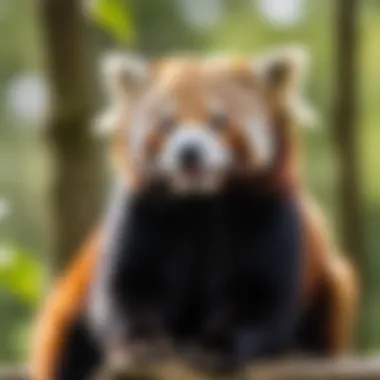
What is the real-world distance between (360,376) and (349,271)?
160 mm

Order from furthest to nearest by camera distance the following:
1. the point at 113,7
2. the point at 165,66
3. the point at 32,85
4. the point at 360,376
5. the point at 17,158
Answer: the point at 17,158
the point at 32,85
the point at 165,66
the point at 360,376
the point at 113,7

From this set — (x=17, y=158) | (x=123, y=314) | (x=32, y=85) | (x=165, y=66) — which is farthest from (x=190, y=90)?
(x=17, y=158)

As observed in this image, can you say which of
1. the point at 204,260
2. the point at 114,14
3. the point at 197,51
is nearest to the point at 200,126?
the point at 204,260

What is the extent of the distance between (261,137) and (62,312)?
9.7 inches

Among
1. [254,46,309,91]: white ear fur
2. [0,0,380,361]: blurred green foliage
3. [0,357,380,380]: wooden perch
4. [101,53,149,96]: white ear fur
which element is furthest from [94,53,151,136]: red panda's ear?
[0,0,380,361]: blurred green foliage

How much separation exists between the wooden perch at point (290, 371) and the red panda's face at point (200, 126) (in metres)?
0.15

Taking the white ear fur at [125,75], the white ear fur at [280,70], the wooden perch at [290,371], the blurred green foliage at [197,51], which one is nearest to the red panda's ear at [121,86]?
the white ear fur at [125,75]

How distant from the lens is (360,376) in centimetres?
104

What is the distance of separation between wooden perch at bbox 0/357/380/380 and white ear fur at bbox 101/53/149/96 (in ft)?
0.80

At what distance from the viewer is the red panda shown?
108 centimetres

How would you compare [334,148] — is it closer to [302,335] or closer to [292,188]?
[292,188]

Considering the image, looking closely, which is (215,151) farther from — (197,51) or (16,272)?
(197,51)

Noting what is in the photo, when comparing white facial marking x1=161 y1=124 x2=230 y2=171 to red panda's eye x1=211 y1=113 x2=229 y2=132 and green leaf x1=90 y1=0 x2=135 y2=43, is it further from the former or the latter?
green leaf x1=90 y1=0 x2=135 y2=43

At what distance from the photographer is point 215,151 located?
3.51ft
